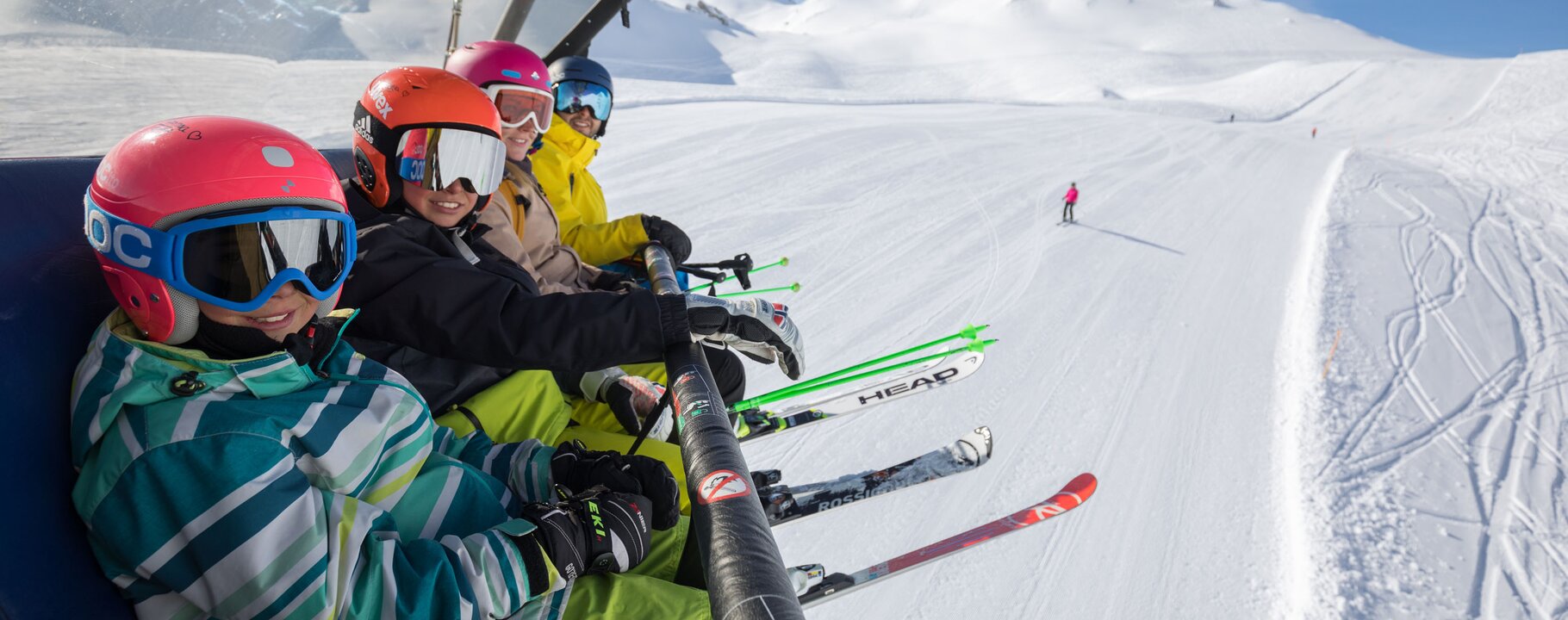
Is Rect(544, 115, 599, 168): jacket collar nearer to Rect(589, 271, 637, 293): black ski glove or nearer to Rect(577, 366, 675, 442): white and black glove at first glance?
Rect(589, 271, 637, 293): black ski glove

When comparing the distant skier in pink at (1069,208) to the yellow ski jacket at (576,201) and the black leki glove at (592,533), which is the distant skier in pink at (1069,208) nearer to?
the yellow ski jacket at (576,201)

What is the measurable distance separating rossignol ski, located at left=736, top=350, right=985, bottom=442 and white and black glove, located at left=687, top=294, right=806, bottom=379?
1.08m

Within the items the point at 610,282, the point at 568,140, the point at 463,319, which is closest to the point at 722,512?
the point at 463,319

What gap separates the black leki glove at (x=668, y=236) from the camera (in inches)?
163

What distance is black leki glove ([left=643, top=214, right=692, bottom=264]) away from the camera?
4.14 metres

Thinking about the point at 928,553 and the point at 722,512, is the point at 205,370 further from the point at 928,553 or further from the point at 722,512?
the point at 928,553

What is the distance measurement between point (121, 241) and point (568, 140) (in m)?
2.71

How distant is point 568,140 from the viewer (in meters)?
3.97

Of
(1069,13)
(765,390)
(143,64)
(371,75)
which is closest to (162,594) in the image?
(765,390)

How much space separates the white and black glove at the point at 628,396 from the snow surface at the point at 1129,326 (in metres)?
1.05

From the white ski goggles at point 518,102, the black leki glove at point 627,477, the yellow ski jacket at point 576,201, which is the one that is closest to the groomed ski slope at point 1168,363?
the yellow ski jacket at point 576,201

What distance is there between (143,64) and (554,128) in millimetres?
2068

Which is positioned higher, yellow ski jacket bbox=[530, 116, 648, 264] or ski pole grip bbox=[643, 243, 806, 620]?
yellow ski jacket bbox=[530, 116, 648, 264]

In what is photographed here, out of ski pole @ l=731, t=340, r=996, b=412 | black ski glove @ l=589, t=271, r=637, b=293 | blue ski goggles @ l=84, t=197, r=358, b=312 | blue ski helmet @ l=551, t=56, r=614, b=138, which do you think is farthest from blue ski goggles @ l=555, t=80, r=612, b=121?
blue ski goggles @ l=84, t=197, r=358, b=312
